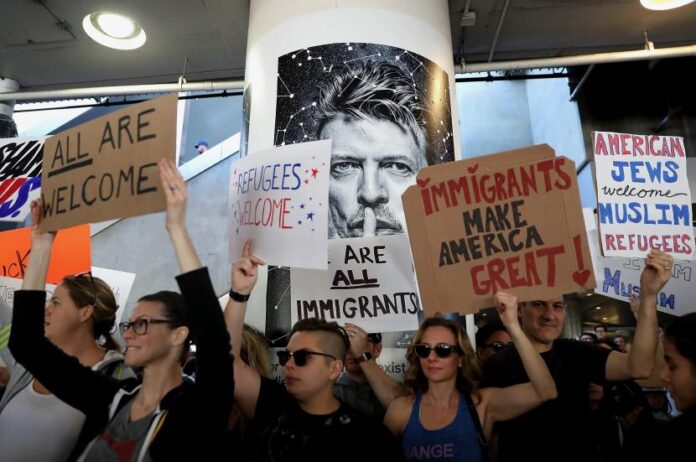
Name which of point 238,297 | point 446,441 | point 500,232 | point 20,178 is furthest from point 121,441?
point 20,178

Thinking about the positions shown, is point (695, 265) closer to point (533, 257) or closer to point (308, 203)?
point (533, 257)

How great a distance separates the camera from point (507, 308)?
6.90 feet

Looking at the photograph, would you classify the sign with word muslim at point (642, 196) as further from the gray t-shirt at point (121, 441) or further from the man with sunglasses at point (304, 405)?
the gray t-shirt at point (121, 441)

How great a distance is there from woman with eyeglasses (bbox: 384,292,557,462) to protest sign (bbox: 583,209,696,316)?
1725 millimetres

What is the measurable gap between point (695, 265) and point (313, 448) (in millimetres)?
3148

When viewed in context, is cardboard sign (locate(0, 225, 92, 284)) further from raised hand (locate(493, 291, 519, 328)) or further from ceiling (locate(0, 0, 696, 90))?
ceiling (locate(0, 0, 696, 90))

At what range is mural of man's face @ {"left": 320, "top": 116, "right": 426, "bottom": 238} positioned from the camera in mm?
3137

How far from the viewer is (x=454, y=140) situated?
3635 millimetres

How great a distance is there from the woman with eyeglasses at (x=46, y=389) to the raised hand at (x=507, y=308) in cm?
154

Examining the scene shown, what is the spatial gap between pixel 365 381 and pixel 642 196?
1919 mm

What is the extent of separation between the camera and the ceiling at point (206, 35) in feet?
17.3

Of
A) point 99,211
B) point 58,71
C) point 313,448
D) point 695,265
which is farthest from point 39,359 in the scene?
point 58,71

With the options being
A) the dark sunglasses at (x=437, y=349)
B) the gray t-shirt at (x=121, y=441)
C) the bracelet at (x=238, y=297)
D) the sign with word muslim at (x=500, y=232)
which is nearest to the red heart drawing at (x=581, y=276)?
the sign with word muslim at (x=500, y=232)

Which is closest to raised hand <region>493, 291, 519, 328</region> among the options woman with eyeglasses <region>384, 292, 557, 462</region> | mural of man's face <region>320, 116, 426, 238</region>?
woman with eyeglasses <region>384, 292, 557, 462</region>
